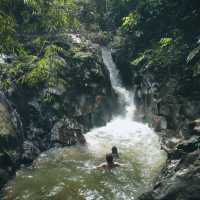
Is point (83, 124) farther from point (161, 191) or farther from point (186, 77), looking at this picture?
point (161, 191)

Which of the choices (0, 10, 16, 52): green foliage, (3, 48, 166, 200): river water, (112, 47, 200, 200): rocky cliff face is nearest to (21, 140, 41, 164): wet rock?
(3, 48, 166, 200): river water

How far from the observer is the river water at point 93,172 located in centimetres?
1032

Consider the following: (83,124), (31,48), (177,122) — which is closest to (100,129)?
(83,124)

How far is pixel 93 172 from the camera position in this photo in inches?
479

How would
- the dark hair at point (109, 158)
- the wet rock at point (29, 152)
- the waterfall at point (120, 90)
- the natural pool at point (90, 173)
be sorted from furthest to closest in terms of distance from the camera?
the waterfall at point (120, 90)
the wet rock at point (29, 152)
the dark hair at point (109, 158)
the natural pool at point (90, 173)

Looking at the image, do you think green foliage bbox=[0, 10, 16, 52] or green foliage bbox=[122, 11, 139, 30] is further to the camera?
green foliage bbox=[122, 11, 139, 30]

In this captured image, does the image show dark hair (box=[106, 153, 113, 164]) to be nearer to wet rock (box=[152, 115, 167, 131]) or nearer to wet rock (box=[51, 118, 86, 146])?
wet rock (box=[51, 118, 86, 146])

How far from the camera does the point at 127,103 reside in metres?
22.3

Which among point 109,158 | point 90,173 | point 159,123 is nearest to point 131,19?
point 159,123

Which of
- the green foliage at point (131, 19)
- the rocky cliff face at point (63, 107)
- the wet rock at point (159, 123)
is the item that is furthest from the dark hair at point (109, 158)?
the green foliage at point (131, 19)

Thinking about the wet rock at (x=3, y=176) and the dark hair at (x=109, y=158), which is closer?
the wet rock at (x=3, y=176)

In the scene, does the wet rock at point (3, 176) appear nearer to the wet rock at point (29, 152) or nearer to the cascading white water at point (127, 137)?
the wet rock at point (29, 152)

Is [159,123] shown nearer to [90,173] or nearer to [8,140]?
[90,173]

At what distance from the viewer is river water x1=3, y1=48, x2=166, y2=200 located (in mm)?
10320
